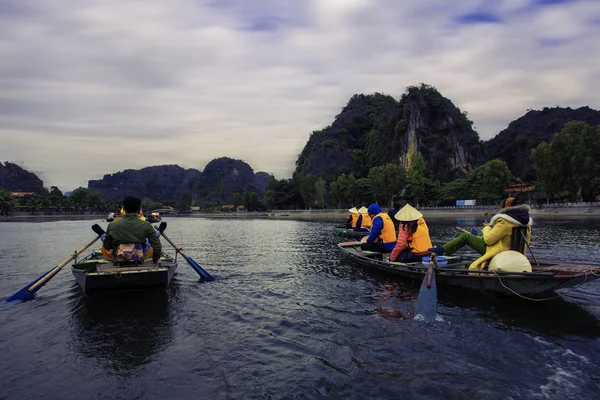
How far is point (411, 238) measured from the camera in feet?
48.8

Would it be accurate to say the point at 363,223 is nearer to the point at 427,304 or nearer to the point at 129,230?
the point at 427,304

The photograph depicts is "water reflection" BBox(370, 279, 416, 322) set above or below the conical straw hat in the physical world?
below

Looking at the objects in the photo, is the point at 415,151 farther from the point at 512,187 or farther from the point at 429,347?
the point at 429,347

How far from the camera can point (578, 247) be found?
880 inches

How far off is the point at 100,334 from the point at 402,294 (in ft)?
31.6

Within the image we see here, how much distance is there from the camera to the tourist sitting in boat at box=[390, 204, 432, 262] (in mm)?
14297

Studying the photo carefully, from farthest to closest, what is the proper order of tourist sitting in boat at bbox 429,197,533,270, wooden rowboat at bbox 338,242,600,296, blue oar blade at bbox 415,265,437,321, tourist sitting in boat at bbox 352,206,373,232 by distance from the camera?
tourist sitting in boat at bbox 352,206,373,232, tourist sitting in boat at bbox 429,197,533,270, blue oar blade at bbox 415,265,437,321, wooden rowboat at bbox 338,242,600,296

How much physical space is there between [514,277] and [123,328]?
11204 millimetres

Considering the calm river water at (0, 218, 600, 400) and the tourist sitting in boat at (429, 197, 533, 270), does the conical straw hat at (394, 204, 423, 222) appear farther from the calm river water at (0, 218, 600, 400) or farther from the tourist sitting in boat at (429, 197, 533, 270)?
the tourist sitting in boat at (429, 197, 533, 270)

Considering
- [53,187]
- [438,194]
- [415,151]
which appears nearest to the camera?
[438,194]

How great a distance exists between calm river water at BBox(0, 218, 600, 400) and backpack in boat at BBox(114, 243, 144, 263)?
1.48 metres

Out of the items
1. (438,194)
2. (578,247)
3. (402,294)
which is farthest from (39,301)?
(438,194)

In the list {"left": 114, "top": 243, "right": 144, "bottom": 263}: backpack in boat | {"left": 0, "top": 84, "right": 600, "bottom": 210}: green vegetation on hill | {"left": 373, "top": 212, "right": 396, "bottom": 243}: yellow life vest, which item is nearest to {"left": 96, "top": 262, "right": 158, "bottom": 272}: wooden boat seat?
{"left": 114, "top": 243, "right": 144, "bottom": 263}: backpack in boat

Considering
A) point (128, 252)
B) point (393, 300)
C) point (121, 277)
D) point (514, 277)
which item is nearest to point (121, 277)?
point (121, 277)
